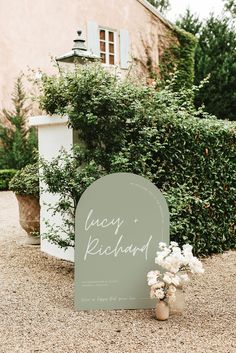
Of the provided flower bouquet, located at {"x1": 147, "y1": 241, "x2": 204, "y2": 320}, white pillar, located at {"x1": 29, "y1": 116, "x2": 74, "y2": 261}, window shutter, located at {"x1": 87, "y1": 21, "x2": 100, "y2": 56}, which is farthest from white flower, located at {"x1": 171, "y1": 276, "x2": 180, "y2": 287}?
window shutter, located at {"x1": 87, "y1": 21, "x2": 100, "y2": 56}

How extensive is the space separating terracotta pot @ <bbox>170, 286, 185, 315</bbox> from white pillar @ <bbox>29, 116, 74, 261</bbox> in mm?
1859

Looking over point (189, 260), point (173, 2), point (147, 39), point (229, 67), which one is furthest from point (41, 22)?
point (173, 2)

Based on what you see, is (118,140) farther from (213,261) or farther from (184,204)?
(213,261)

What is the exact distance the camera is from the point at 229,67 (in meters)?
19.1

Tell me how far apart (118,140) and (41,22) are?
10.0 metres

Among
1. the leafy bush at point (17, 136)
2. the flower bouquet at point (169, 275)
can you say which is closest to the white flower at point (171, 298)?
the flower bouquet at point (169, 275)

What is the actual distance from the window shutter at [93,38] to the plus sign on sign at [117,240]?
1151cm

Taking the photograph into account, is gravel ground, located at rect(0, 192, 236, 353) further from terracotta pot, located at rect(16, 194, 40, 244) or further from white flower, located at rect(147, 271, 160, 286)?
terracotta pot, located at rect(16, 194, 40, 244)

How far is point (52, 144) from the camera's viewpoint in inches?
222

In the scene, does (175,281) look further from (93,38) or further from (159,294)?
(93,38)

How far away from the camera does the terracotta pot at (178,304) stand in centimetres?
377

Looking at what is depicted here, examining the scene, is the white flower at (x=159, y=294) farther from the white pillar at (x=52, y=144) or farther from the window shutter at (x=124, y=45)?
the window shutter at (x=124, y=45)

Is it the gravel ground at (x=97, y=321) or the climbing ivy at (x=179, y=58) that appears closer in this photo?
the gravel ground at (x=97, y=321)

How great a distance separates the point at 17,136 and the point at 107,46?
486 cm
